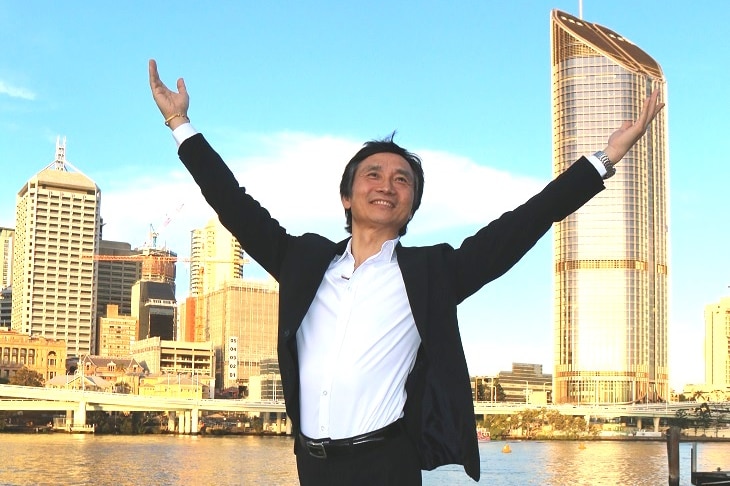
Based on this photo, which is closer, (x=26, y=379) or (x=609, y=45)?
(x=26, y=379)

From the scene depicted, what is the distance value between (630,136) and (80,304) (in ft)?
614

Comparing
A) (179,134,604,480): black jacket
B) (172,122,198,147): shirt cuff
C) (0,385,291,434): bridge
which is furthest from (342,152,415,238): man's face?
(0,385,291,434): bridge

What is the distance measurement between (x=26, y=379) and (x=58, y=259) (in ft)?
217

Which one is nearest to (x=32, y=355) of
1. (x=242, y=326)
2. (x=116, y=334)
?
(x=242, y=326)

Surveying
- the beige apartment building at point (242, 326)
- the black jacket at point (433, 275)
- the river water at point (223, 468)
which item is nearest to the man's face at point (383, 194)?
the black jacket at point (433, 275)

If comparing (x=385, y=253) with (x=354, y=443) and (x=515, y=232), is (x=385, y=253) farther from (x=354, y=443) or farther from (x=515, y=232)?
(x=354, y=443)

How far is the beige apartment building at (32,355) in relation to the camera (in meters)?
134

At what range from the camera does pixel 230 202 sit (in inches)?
128

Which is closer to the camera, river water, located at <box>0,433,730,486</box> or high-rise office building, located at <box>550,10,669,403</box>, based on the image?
river water, located at <box>0,433,730,486</box>

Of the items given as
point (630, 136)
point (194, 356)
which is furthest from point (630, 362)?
point (630, 136)

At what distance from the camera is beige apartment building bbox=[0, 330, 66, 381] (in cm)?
13412

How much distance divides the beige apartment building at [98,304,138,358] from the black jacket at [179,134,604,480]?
17910cm

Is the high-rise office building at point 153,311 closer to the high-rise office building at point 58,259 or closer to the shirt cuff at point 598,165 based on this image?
the high-rise office building at point 58,259

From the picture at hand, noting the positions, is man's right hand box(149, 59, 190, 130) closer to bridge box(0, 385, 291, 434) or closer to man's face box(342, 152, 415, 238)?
man's face box(342, 152, 415, 238)
